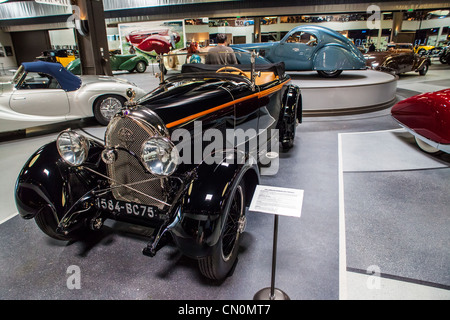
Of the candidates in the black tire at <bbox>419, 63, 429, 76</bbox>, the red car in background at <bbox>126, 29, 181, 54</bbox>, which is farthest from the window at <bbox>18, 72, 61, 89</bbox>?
the black tire at <bbox>419, 63, 429, 76</bbox>

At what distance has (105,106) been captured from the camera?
5.37m

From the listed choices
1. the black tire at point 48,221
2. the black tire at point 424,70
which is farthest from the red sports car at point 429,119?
the black tire at point 424,70

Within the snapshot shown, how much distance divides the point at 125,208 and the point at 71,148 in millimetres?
573

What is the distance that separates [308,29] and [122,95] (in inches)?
180

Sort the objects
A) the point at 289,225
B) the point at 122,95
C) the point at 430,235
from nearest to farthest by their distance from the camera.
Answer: the point at 430,235 < the point at 289,225 < the point at 122,95

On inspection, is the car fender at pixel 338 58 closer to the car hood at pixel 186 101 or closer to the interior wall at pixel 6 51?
the car hood at pixel 186 101

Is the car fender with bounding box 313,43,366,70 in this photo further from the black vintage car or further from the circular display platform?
the black vintage car

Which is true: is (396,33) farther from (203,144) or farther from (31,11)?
(31,11)

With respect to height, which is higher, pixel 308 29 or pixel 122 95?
pixel 308 29

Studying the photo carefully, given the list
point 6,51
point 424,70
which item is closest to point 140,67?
point 424,70

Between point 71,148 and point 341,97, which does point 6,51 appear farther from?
point 71,148

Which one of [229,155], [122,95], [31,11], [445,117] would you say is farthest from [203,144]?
[31,11]
